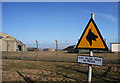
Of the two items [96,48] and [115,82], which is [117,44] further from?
[96,48]

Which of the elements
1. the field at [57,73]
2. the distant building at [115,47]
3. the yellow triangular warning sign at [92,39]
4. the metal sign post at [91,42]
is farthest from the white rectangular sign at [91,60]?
the distant building at [115,47]

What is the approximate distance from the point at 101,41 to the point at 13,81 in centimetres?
555

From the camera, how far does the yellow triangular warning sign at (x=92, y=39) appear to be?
326 cm

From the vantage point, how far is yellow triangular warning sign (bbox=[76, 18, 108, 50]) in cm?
326

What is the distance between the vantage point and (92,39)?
11.0ft

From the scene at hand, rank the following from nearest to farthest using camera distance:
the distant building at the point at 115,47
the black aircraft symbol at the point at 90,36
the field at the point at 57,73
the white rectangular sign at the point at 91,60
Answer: the white rectangular sign at the point at 91,60
the black aircraft symbol at the point at 90,36
the field at the point at 57,73
the distant building at the point at 115,47

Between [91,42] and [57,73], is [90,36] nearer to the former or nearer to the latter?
[91,42]

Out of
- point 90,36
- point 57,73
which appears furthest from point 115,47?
point 90,36

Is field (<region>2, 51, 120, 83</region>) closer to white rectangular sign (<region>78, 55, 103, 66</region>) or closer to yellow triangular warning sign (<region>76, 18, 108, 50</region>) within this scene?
white rectangular sign (<region>78, 55, 103, 66</region>)

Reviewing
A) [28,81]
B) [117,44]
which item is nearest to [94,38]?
[28,81]

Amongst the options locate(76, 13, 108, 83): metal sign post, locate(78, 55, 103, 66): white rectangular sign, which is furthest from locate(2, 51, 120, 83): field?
locate(76, 13, 108, 83): metal sign post

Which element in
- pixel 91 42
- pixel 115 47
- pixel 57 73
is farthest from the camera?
pixel 115 47

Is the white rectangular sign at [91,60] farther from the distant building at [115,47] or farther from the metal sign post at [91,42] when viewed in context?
the distant building at [115,47]

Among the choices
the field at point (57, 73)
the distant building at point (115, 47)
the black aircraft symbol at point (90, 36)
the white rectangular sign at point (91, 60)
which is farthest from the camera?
the distant building at point (115, 47)
